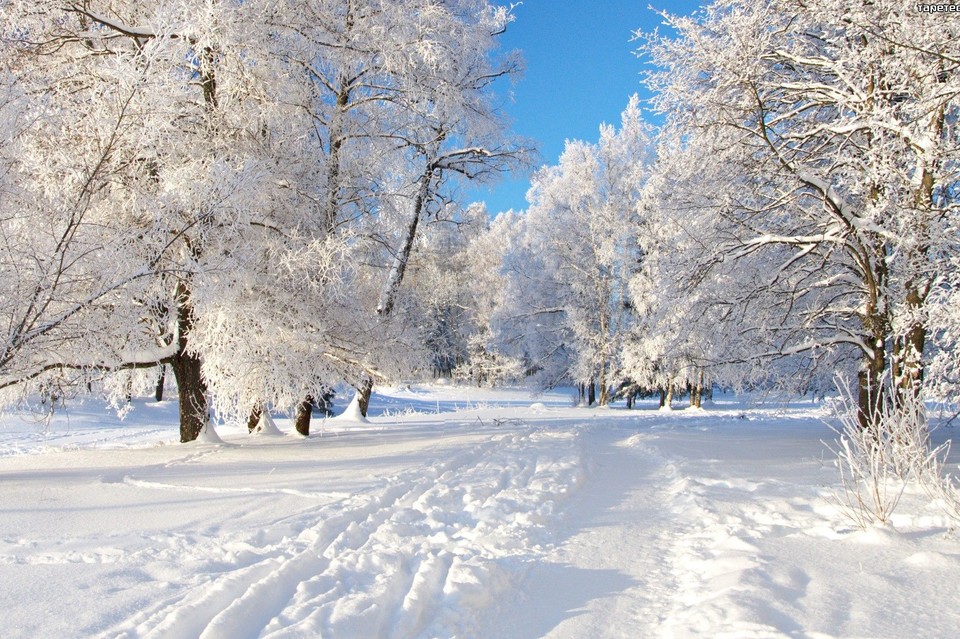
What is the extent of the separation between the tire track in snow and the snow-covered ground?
0.05ft

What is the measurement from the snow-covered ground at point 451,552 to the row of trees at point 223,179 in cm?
167

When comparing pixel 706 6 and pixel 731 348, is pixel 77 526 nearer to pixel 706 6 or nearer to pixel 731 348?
pixel 731 348

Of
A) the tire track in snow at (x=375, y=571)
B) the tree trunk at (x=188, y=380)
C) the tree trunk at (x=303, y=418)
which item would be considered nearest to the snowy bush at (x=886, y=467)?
the tire track in snow at (x=375, y=571)

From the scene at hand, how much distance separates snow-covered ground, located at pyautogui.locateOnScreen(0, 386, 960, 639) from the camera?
10.1 feet

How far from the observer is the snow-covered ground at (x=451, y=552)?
10.1 feet

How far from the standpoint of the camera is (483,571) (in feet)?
12.4

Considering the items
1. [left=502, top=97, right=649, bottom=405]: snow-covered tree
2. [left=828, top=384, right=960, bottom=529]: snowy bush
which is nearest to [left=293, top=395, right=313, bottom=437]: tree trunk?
[left=828, top=384, right=960, bottom=529]: snowy bush

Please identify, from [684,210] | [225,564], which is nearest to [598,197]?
[684,210]

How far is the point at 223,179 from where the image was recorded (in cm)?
724

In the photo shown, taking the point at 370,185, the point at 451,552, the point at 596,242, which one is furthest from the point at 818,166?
the point at 596,242

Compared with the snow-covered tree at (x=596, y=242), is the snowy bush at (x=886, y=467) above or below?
below

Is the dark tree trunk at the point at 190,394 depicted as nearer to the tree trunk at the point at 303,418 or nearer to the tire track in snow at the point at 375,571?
the tree trunk at the point at 303,418

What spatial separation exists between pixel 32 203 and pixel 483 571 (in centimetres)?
580

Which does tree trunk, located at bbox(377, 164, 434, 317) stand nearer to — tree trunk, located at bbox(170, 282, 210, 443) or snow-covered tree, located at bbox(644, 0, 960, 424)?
tree trunk, located at bbox(170, 282, 210, 443)
